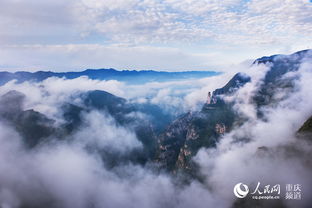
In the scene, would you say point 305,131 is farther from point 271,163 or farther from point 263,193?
point 263,193

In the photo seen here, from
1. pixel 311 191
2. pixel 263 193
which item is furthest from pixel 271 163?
pixel 311 191

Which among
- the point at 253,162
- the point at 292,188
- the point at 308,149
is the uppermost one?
the point at 308,149

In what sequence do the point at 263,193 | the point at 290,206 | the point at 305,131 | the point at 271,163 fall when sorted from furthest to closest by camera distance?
the point at 305,131 → the point at 271,163 → the point at 263,193 → the point at 290,206

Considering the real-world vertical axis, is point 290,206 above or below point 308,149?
below

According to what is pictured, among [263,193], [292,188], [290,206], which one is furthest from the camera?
[263,193]
